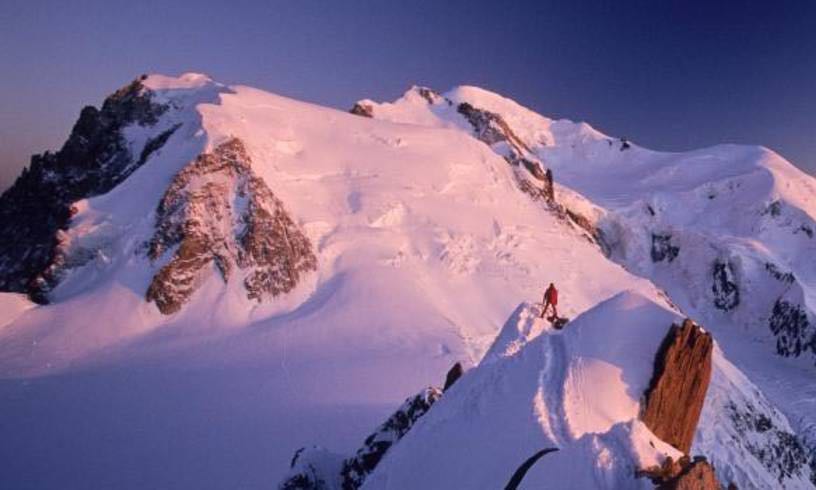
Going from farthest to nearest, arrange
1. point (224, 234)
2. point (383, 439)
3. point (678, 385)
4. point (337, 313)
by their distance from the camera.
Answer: point (224, 234), point (337, 313), point (383, 439), point (678, 385)

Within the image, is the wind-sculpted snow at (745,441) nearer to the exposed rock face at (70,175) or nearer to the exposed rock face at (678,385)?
the exposed rock face at (678,385)

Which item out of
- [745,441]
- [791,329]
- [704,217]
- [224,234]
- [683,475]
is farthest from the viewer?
[704,217]

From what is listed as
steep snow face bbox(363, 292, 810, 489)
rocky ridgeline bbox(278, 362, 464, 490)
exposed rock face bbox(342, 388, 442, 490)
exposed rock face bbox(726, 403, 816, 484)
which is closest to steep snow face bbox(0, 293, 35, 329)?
rocky ridgeline bbox(278, 362, 464, 490)

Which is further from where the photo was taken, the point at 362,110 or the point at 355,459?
the point at 362,110

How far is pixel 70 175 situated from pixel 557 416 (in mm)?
49221

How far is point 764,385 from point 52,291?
1818 inches

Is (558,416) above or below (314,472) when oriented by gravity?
below

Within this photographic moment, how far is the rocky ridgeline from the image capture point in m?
14.4

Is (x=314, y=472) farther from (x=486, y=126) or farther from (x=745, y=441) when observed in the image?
(x=486, y=126)

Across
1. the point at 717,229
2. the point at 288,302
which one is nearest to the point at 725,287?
the point at 717,229

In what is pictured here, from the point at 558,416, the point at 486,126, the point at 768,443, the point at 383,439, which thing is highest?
the point at 486,126

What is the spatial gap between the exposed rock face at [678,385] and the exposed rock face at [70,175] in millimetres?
39519

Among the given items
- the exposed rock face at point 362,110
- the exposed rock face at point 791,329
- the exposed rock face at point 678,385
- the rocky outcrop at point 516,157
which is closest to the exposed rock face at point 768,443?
the exposed rock face at point 678,385

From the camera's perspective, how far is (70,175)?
1948 inches
